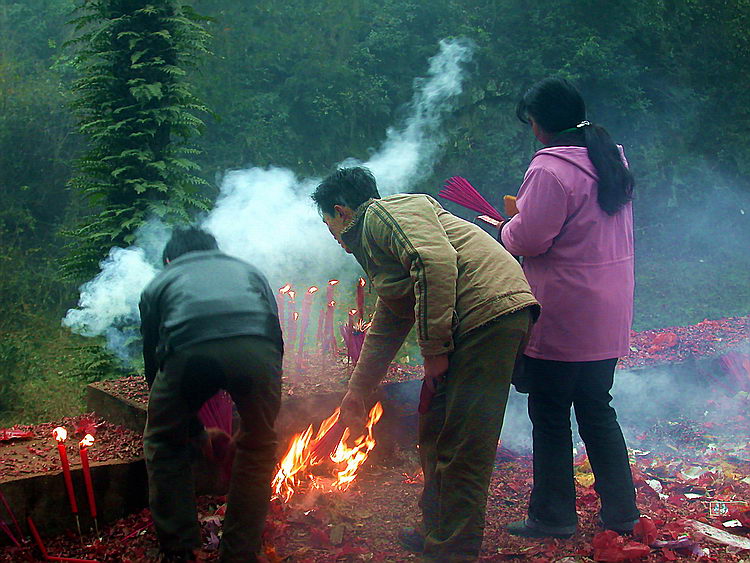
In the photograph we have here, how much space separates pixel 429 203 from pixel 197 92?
29.3 ft

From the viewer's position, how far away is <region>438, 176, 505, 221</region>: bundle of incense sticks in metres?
4.02

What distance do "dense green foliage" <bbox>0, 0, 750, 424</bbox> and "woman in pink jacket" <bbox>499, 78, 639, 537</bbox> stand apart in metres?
6.47

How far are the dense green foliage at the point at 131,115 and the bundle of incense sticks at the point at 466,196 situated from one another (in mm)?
3016

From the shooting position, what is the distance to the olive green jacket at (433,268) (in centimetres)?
285

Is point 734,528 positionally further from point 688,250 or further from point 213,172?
point 688,250

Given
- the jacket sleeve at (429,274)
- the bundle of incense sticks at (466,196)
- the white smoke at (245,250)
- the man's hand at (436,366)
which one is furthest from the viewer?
the white smoke at (245,250)

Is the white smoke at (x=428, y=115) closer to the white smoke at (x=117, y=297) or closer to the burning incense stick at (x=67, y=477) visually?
the white smoke at (x=117, y=297)

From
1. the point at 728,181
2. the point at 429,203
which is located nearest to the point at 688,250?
the point at 728,181

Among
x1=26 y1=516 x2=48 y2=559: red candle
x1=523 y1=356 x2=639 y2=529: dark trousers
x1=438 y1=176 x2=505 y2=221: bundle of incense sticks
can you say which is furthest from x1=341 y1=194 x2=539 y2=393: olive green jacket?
x1=26 y1=516 x2=48 y2=559: red candle

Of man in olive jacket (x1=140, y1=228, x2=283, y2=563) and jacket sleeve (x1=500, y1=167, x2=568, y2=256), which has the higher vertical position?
jacket sleeve (x1=500, y1=167, x2=568, y2=256)

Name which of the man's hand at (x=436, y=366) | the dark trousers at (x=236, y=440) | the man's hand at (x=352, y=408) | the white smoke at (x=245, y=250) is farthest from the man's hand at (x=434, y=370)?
the white smoke at (x=245, y=250)

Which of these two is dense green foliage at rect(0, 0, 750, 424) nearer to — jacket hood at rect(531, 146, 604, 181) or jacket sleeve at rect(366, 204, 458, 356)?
jacket sleeve at rect(366, 204, 458, 356)

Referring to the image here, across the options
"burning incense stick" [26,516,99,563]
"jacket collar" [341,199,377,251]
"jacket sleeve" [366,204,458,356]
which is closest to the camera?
"jacket sleeve" [366,204,458,356]

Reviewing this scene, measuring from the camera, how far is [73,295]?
9.89 metres
